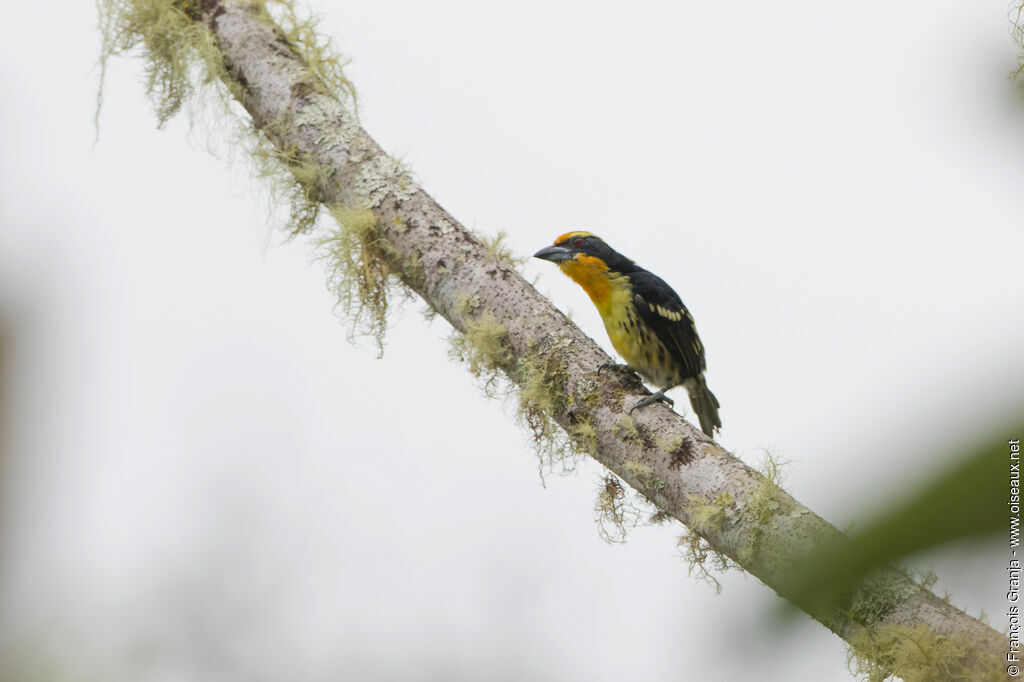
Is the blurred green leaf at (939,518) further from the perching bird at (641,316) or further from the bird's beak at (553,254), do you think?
the bird's beak at (553,254)

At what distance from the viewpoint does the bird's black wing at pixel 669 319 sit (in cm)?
387

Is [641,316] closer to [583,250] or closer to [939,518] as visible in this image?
[583,250]

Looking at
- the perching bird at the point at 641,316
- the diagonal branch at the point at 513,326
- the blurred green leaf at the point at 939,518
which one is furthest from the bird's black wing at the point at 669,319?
the blurred green leaf at the point at 939,518

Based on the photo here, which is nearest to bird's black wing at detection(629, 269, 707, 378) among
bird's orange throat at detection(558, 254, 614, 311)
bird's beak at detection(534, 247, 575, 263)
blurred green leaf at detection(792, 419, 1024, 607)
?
bird's orange throat at detection(558, 254, 614, 311)

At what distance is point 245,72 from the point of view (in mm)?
3652

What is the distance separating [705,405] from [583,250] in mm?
872

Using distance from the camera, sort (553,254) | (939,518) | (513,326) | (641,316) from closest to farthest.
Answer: (939,518) → (513,326) → (641,316) → (553,254)

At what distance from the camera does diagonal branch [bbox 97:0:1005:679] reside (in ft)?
7.55

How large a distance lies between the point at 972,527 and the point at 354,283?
319 cm

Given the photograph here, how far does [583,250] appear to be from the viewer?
4.12 meters

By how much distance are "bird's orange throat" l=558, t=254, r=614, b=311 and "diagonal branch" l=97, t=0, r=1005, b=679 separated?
3.15 feet

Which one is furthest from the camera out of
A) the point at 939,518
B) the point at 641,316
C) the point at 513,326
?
the point at 641,316

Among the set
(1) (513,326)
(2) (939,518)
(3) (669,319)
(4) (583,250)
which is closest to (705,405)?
(3) (669,319)

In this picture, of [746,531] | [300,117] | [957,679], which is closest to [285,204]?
[300,117]
